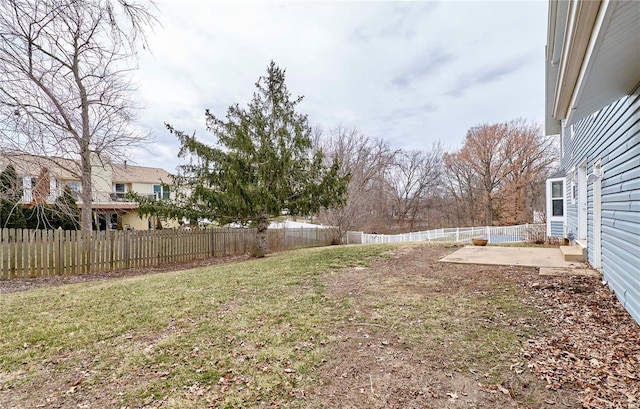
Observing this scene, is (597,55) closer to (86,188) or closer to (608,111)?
(608,111)

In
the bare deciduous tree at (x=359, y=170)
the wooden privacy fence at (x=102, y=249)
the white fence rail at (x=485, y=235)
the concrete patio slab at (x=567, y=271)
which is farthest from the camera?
the bare deciduous tree at (x=359, y=170)

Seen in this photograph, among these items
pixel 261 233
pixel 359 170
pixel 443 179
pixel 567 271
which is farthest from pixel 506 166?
pixel 261 233

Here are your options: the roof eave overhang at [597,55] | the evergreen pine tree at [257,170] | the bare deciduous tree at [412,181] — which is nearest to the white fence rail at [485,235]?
the evergreen pine tree at [257,170]

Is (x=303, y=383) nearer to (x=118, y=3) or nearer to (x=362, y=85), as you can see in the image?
(x=118, y=3)

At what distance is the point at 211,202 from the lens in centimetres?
912

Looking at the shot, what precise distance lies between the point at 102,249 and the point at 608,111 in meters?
11.2

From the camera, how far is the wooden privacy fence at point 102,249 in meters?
7.06

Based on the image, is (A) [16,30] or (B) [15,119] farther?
(B) [15,119]

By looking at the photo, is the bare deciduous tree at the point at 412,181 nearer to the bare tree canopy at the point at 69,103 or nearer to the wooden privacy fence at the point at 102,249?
the wooden privacy fence at the point at 102,249

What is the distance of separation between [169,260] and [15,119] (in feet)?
17.3

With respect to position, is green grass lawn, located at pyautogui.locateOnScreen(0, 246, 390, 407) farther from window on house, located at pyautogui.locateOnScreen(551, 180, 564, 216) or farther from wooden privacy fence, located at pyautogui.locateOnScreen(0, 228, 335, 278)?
window on house, located at pyautogui.locateOnScreen(551, 180, 564, 216)

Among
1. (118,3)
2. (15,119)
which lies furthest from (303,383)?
(15,119)

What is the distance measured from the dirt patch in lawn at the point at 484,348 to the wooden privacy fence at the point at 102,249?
6863 millimetres

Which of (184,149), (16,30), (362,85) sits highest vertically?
(362,85)
